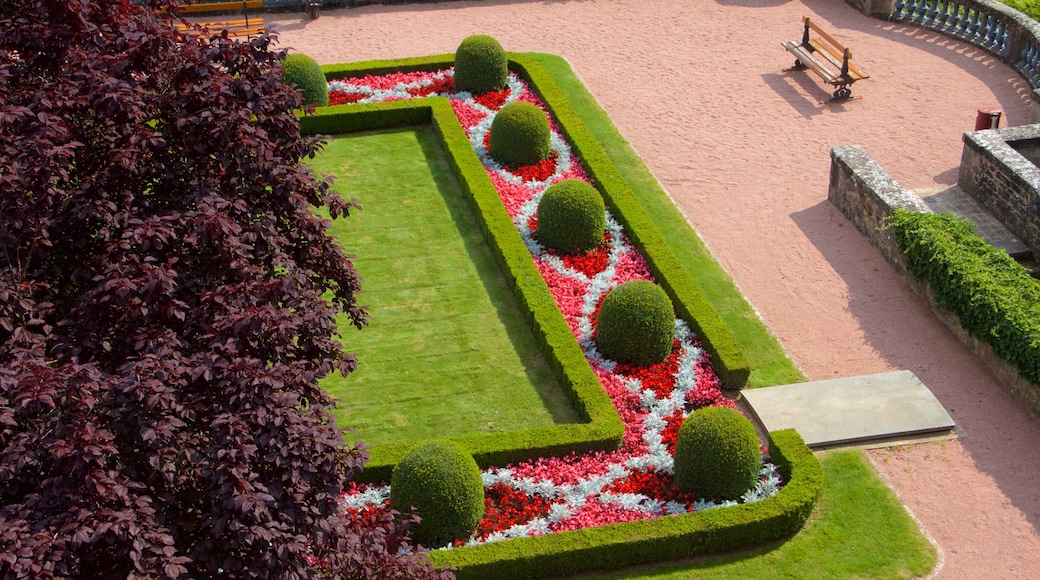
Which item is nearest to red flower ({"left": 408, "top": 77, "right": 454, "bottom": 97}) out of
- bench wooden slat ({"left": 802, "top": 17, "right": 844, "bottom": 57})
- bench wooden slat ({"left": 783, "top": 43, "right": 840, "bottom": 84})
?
bench wooden slat ({"left": 783, "top": 43, "right": 840, "bottom": 84})

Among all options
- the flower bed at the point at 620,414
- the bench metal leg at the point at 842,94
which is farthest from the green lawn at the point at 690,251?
the bench metal leg at the point at 842,94

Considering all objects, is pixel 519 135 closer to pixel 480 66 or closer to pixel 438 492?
pixel 480 66

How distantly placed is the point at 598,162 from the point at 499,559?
10738mm

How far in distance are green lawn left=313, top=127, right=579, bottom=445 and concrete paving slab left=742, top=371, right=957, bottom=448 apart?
3052 millimetres

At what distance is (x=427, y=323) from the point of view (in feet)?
63.1

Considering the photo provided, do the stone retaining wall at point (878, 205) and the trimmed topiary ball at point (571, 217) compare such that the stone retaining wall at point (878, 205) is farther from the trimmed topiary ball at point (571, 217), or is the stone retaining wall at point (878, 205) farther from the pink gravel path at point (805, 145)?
the trimmed topiary ball at point (571, 217)

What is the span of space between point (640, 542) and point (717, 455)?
5.18ft

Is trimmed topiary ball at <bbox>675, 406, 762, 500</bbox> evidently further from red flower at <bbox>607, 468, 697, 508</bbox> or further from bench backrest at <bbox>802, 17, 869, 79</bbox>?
bench backrest at <bbox>802, 17, 869, 79</bbox>

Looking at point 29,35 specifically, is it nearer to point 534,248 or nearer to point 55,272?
point 55,272

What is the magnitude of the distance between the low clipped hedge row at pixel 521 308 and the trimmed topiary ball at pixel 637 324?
569 millimetres

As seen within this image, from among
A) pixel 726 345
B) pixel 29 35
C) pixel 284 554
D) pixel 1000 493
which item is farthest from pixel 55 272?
pixel 1000 493

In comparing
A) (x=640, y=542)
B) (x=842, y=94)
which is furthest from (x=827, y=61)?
(x=640, y=542)

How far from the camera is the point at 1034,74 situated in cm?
2652

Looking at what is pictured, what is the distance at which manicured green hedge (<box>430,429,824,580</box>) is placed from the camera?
14180 mm
